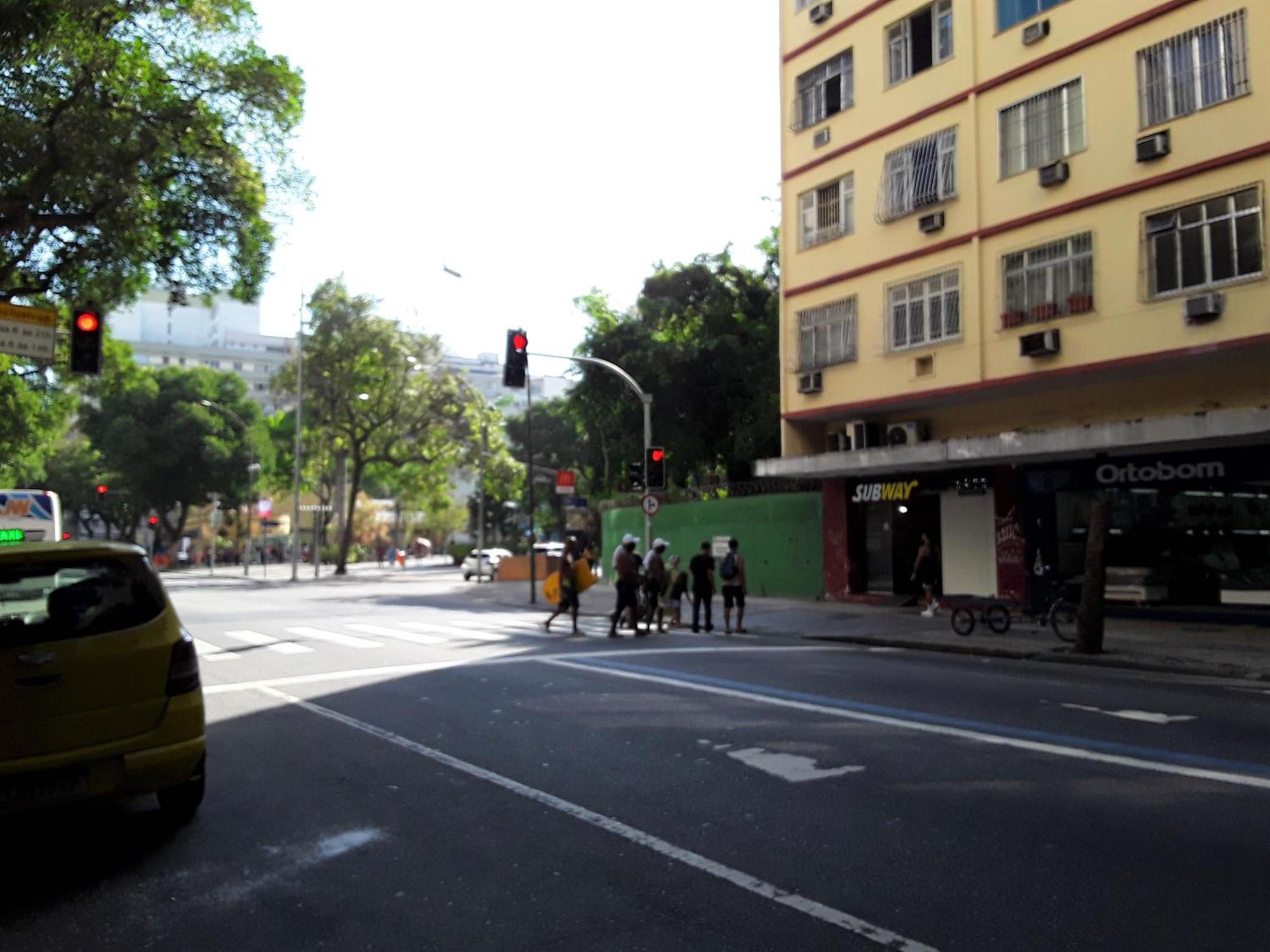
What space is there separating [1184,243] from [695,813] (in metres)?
14.6

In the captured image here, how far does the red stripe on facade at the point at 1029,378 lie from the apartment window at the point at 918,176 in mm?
3764

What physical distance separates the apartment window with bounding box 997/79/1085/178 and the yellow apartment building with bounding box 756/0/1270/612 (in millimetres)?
54

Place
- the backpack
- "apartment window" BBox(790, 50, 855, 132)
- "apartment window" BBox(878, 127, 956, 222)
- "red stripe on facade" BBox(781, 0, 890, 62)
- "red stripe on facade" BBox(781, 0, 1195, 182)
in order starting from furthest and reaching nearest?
"apartment window" BBox(790, 50, 855, 132)
"red stripe on facade" BBox(781, 0, 890, 62)
"apartment window" BBox(878, 127, 956, 222)
the backpack
"red stripe on facade" BBox(781, 0, 1195, 182)

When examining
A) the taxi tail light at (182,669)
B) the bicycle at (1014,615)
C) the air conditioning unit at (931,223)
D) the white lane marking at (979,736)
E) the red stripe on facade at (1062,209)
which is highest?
the air conditioning unit at (931,223)

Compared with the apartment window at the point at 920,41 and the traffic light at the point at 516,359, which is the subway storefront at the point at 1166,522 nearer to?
the apartment window at the point at 920,41

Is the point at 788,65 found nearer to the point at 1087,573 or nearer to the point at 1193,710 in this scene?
the point at 1087,573

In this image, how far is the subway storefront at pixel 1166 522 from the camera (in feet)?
56.8

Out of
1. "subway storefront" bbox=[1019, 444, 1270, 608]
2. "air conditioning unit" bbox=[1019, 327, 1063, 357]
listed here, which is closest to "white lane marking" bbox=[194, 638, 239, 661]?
"air conditioning unit" bbox=[1019, 327, 1063, 357]

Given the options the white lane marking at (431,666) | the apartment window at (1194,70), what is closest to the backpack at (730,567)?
the white lane marking at (431,666)

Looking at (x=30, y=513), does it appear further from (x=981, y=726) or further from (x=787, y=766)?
(x=981, y=726)

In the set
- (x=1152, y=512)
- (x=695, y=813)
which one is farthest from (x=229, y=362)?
(x=695, y=813)

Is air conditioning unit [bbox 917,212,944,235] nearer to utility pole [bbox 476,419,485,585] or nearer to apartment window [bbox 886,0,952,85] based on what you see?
apartment window [bbox 886,0,952,85]

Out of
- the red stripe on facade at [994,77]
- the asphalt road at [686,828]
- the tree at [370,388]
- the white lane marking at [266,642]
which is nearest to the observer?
the asphalt road at [686,828]

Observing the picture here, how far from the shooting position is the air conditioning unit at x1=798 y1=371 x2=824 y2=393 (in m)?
23.4
